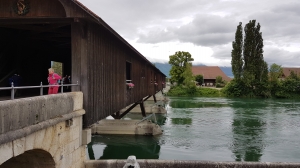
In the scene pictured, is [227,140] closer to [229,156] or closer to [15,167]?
[229,156]

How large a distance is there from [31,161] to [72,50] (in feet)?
10.1

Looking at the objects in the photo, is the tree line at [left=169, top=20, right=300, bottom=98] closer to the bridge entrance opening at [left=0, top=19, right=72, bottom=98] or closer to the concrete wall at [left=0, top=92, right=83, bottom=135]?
the bridge entrance opening at [left=0, top=19, right=72, bottom=98]

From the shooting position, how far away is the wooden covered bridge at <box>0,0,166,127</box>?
7703 millimetres

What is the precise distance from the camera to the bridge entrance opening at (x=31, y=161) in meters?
6.53

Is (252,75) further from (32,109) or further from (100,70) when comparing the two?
(32,109)

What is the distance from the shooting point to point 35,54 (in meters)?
14.0

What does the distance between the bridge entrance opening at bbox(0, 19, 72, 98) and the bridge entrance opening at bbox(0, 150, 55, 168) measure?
4.32 meters

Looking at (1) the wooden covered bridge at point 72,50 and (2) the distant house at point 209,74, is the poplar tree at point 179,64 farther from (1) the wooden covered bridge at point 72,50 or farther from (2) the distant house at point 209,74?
(1) the wooden covered bridge at point 72,50

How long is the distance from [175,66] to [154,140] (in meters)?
51.3

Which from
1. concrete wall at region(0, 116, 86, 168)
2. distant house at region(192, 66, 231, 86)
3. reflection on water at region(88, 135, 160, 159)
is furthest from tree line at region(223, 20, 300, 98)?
concrete wall at region(0, 116, 86, 168)

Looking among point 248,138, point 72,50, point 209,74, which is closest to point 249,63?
point 209,74

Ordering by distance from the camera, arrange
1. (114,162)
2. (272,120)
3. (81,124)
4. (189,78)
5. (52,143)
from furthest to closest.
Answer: (189,78) < (272,120) < (114,162) < (81,124) < (52,143)

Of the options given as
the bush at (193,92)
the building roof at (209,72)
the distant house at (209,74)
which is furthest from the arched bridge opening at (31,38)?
the building roof at (209,72)

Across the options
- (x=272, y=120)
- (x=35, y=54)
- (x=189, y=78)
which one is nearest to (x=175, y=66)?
(x=189, y=78)
